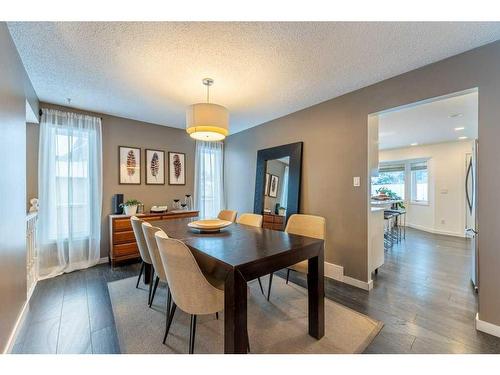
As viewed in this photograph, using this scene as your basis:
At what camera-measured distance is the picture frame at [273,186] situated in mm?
3723

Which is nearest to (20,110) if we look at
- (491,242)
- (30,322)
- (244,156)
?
(30,322)

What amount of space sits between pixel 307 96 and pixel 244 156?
6.26 ft

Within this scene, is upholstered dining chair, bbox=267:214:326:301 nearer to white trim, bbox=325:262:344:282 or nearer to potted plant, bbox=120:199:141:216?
white trim, bbox=325:262:344:282

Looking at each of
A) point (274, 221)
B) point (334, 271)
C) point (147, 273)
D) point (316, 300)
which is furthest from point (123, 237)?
point (334, 271)

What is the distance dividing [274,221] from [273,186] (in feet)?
2.01

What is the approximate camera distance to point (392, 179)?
22.7 ft

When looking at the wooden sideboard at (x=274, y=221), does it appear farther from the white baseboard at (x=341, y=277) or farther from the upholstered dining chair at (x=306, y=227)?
the upholstered dining chair at (x=306, y=227)

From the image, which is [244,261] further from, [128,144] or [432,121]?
[432,121]

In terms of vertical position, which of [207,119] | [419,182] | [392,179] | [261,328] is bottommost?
[261,328]

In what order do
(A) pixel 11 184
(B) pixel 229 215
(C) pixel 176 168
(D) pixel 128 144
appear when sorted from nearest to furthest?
(A) pixel 11 184 < (B) pixel 229 215 < (D) pixel 128 144 < (C) pixel 176 168

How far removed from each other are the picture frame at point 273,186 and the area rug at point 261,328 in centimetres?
175
